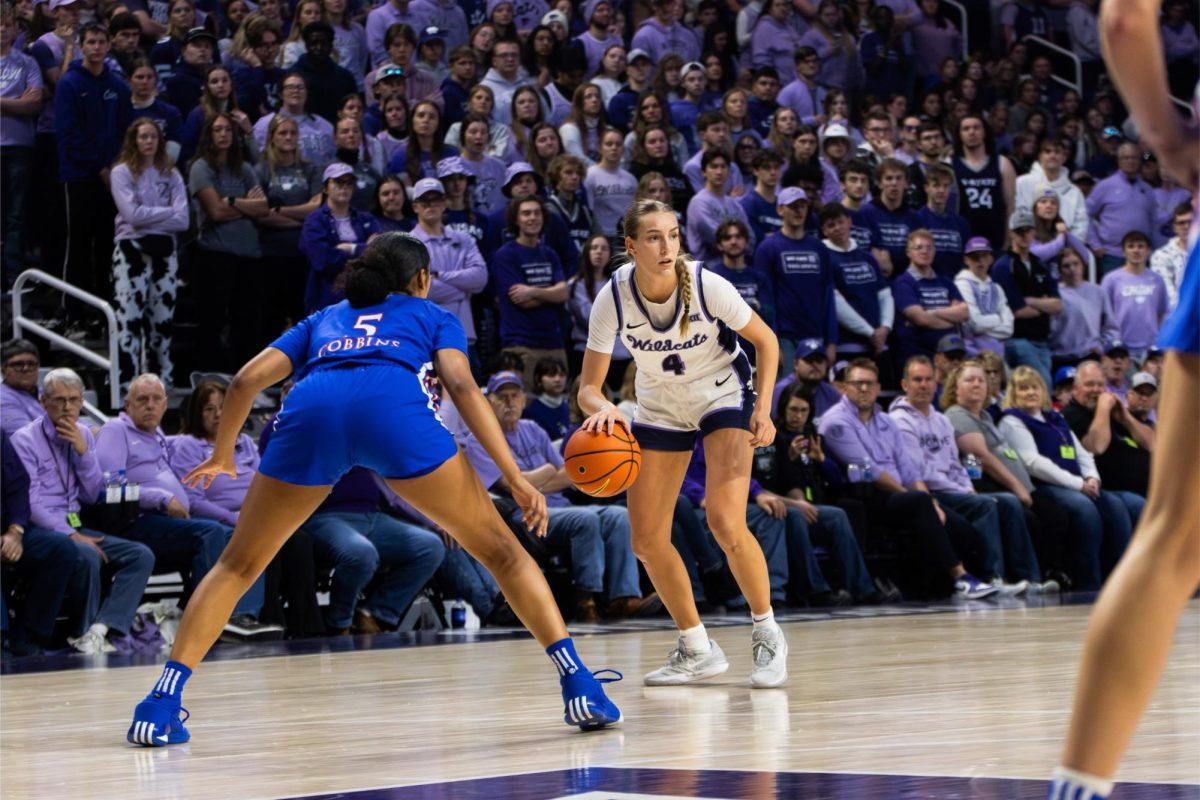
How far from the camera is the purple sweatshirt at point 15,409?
370 inches

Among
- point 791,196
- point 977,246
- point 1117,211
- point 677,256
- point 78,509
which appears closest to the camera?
point 677,256

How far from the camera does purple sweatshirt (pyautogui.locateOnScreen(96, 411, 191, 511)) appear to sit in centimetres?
941

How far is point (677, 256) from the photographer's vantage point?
6273 mm

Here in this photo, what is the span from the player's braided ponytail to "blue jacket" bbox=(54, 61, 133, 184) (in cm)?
648

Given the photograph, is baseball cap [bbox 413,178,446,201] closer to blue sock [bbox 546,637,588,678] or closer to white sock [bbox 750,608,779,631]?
white sock [bbox 750,608,779,631]

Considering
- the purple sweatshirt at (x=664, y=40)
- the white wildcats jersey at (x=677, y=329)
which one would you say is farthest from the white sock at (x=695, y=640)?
the purple sweatshirt at (x=664, y=40)

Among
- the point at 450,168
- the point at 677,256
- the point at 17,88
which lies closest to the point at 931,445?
the point at 450,168

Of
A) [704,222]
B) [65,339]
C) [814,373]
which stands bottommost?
[814,373]

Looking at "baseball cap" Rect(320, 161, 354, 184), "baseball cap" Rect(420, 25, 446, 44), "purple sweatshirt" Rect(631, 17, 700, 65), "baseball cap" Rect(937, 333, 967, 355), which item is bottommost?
"baseball cap" Rect(937, 333, 967, 355)

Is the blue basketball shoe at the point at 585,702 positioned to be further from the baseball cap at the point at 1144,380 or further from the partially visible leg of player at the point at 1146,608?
→ the baseball cap at the point at 1144,380

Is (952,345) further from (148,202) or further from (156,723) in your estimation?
(156,723)

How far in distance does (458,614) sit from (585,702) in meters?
5.48

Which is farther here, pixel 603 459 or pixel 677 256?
pixel 677 256

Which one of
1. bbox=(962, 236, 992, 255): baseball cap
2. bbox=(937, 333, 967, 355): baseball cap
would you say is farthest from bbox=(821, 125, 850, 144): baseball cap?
bbox=(937, 333, 967, 355): baseball cap
